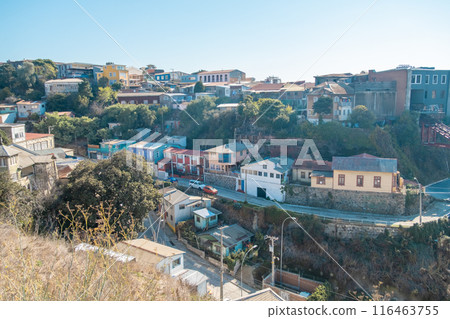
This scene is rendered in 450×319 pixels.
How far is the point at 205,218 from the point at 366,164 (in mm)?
8708

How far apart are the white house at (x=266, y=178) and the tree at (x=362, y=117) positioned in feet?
17.6

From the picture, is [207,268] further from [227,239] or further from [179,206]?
[179,206]

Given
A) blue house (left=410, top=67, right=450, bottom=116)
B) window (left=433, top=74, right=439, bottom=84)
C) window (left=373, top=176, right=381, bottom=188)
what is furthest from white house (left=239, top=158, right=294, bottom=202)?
window (left=433, top=74, right=439, bottom=84)

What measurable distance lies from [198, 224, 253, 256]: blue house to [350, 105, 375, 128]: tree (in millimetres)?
10376

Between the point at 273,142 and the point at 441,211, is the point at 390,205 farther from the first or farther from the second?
the point at 273,142

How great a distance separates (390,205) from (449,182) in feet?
20.0

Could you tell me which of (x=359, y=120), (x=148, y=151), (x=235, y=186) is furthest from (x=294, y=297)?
(x=148, y=151)

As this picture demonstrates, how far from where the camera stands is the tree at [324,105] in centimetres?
2253

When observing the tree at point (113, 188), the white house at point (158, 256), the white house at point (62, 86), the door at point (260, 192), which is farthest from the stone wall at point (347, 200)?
the white house at point (62, 86)

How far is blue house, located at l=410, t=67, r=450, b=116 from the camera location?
77.5ft

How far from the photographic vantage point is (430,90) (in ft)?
78.6

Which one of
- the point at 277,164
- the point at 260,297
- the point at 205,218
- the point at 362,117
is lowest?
the point at 205,218

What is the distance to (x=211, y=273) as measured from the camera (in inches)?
583

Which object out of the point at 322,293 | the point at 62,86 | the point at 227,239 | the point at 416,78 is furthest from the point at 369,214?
the point at 62,86
